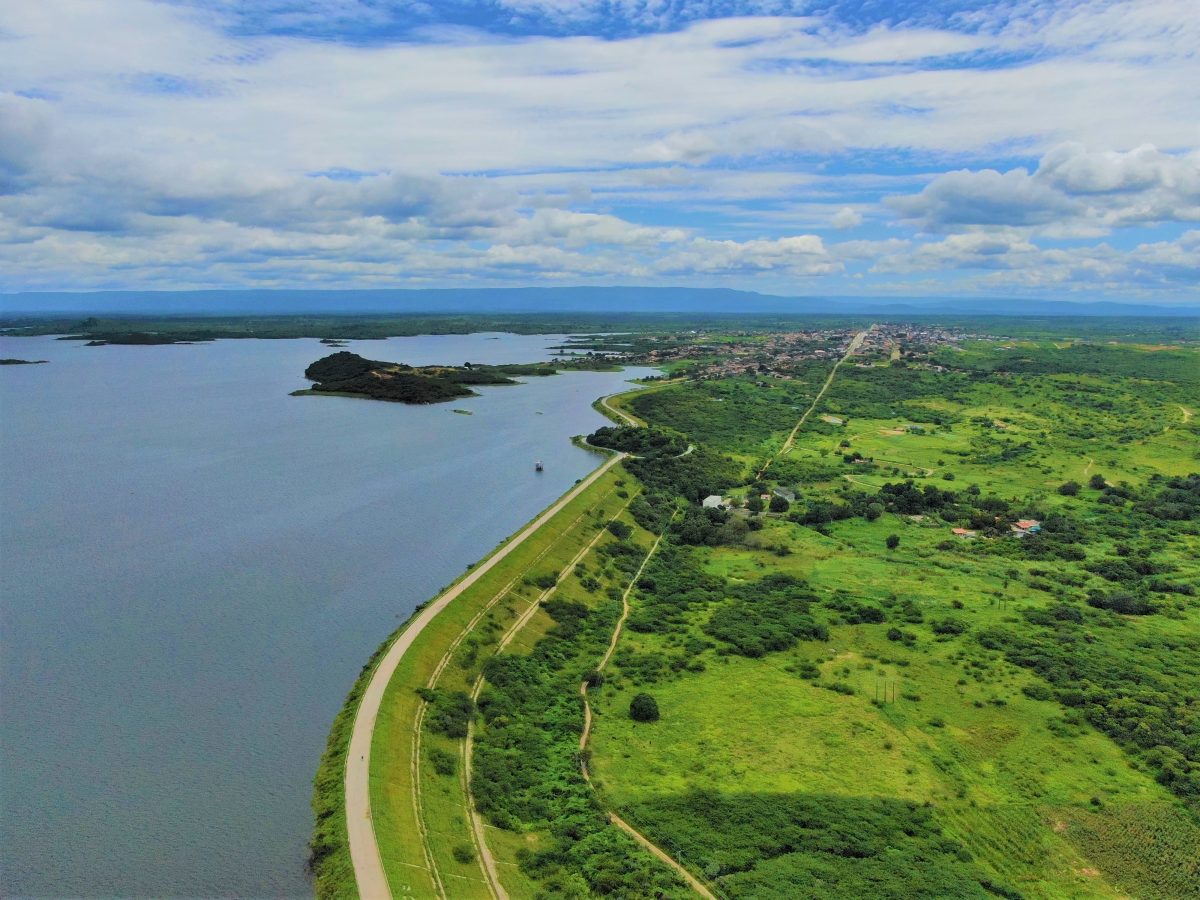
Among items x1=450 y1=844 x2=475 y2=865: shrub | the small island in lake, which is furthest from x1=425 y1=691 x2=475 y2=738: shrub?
the small island in lake

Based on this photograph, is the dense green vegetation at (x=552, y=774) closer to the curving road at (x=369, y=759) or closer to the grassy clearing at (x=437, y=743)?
the grassy clearing at (x=437, y=743)

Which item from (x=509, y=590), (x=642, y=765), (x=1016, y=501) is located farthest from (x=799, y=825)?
(x=1016, y=501)

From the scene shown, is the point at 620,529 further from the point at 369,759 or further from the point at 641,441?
the point at 369,759

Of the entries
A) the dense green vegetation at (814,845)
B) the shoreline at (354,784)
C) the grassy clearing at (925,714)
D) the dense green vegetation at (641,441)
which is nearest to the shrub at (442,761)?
the shoreline at (354,784)

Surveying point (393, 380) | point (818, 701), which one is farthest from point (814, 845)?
point (393, 380)

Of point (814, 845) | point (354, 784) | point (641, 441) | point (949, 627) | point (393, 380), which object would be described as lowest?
point (814, 845)

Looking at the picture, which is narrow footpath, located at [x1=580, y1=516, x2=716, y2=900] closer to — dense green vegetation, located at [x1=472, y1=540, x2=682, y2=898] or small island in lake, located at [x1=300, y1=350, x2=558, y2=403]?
dense green vegetation, located at [x1=472, y1=540, x2=682, y2=898]
